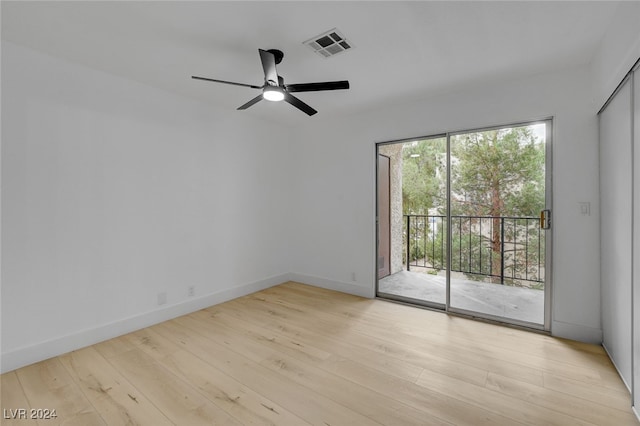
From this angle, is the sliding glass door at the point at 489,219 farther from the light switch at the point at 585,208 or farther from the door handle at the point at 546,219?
the light switch at the point at 585,208

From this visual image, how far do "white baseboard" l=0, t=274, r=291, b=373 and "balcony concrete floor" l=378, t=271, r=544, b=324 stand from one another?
2334mm

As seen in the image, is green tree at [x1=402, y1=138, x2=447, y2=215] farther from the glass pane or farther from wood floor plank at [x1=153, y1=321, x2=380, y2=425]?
wood floor plank at [x1=153, y1=321, x2=380, y2=425]

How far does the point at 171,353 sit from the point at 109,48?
2.68m

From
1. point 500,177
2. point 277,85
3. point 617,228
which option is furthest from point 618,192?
point 277,85

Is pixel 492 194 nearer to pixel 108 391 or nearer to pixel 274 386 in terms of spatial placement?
pixel 274 386

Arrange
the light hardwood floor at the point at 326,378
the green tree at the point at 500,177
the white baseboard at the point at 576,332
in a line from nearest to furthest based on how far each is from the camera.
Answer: the light hardwood floor at the point at 326,378
the white baseboard at the point at 576,332
the green tree at the point at 500,177

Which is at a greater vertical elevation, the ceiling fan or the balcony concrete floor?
the ceiling fan

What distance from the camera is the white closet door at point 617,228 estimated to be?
198cm

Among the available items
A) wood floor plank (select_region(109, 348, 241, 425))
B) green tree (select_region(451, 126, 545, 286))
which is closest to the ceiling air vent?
green tree (select_region(451, 126, 545, 286))

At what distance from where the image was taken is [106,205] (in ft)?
9.21

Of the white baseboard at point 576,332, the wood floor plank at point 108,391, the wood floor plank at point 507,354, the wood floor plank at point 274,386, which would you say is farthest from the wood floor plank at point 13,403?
the white baseboard at point 576,332

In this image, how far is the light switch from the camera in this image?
2.65 meters

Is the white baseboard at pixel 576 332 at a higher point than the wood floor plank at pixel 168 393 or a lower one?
higher

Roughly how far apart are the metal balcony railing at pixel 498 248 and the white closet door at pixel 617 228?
0.62 metres
